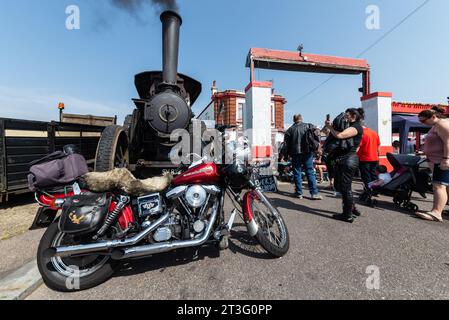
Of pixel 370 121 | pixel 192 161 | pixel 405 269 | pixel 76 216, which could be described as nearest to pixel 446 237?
pixel 405 269

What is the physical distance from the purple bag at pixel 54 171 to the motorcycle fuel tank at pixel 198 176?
3.96 ft

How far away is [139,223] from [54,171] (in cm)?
111

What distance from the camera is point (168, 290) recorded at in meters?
1.71

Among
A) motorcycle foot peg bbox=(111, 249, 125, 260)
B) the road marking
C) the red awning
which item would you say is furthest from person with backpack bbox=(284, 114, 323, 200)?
the road marking

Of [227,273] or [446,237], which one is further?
[446,237]

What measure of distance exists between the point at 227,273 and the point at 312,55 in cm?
842

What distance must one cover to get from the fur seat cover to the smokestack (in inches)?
105

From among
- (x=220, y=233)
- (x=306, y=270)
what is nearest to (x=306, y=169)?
(x=306, y=270)

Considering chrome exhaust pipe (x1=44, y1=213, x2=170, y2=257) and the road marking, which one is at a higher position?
chrome exhaust pipe (x1=44, y1=213, x2=170, y2=257)

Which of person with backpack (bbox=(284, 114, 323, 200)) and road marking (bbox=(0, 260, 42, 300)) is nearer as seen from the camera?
road marking (bbox=(0, 260, 42, 300))

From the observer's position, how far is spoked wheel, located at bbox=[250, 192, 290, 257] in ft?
7.37

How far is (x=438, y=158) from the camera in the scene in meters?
3.17

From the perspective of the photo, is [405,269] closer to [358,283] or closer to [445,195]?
[358,283]

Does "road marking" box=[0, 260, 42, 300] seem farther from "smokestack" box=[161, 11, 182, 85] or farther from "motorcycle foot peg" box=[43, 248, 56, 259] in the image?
"smokestack" box=[161, 11, 182, 85]
